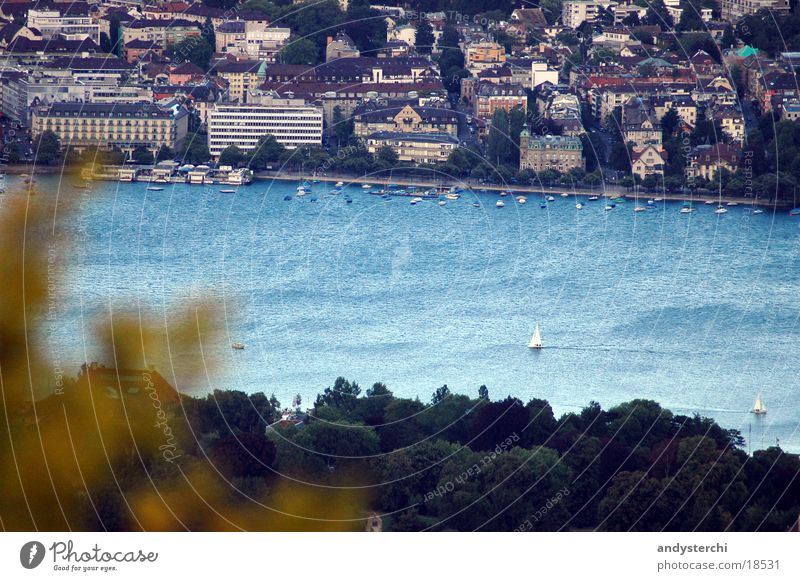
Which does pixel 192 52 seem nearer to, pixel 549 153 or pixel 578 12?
pixel 578 12

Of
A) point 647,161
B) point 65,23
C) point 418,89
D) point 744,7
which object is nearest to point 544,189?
point 647,161

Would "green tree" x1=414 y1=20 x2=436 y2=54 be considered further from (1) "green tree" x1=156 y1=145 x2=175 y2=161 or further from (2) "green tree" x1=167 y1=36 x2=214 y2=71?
(1) "green tree" x1=156 y1=145 x2=175 y2=161

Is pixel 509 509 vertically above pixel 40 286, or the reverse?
pixel 40 286

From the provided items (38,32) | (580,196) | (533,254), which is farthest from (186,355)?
(38,32)

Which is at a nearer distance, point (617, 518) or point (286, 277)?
point (617, 518)

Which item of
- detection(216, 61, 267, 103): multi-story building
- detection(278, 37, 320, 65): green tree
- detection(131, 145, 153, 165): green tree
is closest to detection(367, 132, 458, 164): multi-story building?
detection(216, 61, 267, 103): multi-story building

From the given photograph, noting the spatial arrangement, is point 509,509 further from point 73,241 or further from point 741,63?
point 741,63
